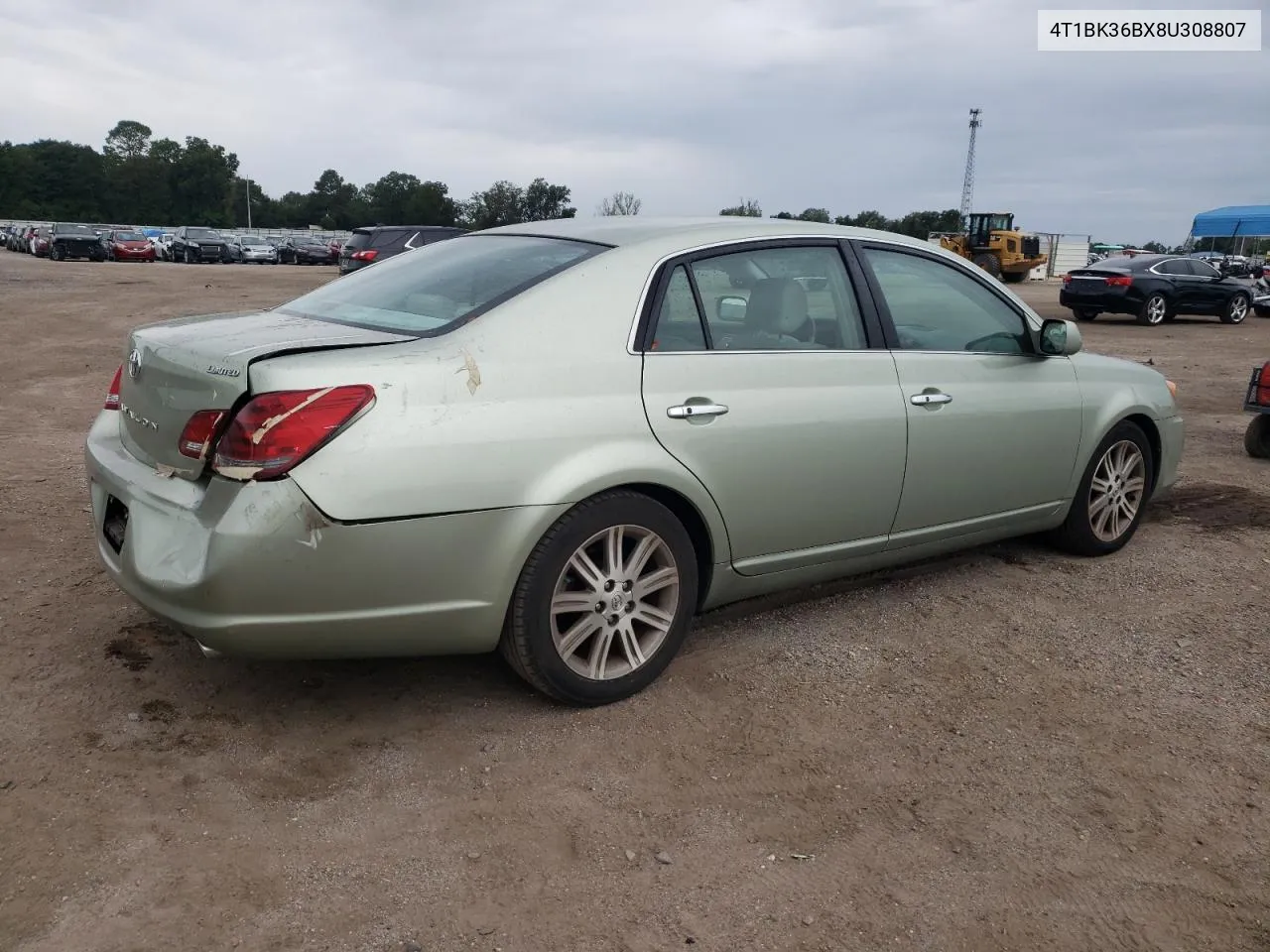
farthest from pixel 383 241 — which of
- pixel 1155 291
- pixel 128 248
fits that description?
pixel 128 248

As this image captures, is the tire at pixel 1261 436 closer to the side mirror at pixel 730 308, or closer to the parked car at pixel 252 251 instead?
the side mirror at pixel 730 308

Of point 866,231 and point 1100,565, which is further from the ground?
point 866,231

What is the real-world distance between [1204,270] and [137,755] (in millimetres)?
23446

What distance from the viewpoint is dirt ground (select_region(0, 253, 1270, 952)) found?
7.86 feet

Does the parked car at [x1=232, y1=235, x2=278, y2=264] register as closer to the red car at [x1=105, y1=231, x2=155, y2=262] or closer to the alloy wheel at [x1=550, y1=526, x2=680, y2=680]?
the red car at [x1=105, y1=231, x2=155, y2=262]

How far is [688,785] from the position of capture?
296cm

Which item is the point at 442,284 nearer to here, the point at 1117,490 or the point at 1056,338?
the point at 1056,338

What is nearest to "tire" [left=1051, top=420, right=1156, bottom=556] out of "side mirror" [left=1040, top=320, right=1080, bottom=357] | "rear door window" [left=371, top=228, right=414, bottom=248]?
"side mirror" [left=1040, top=320, right=1080, bottom=357]

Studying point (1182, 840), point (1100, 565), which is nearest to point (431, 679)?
point (1182, 840)

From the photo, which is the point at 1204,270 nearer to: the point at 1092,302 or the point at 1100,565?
the point at 1092,302

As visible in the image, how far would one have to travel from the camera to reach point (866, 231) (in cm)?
429

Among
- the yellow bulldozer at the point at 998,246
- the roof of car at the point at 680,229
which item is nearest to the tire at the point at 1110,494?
the roof of car at the point at 680,229

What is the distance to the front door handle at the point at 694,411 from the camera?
11.0 ft

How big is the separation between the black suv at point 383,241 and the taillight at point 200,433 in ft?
54.3
